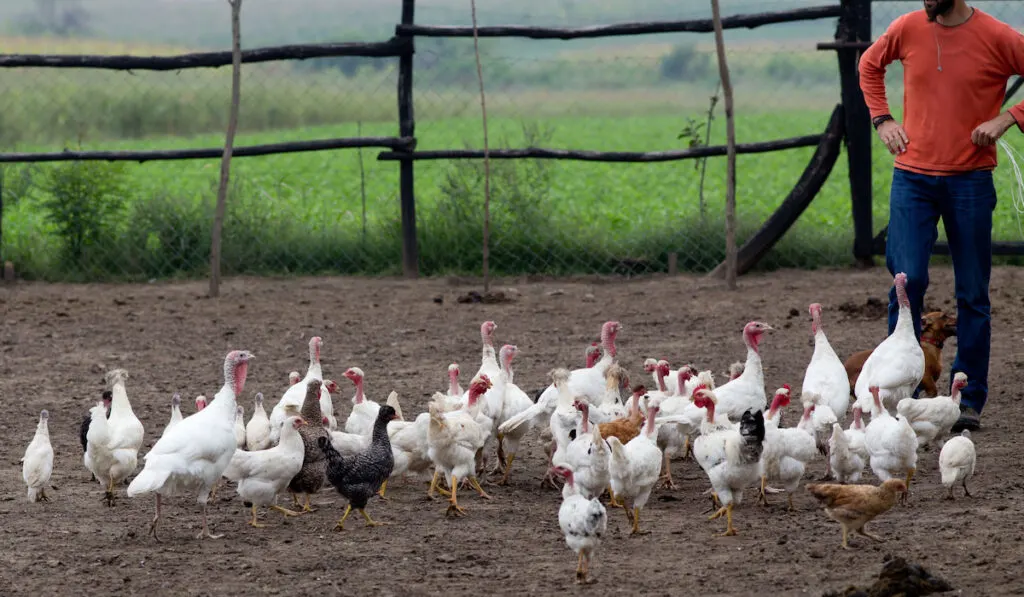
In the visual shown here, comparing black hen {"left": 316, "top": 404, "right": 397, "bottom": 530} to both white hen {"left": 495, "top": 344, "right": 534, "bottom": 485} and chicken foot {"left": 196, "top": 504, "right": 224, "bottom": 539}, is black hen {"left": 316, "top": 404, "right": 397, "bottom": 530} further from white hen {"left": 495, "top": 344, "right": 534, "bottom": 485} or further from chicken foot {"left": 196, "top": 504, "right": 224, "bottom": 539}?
white hen {"left": 495, "top": 344, "right": 534, "bottom": 485}

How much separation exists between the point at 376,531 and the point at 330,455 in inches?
15.7

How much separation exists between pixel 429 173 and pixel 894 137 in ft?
47.8

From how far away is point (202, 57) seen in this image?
40.9ft

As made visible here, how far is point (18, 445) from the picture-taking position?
24.4 ft

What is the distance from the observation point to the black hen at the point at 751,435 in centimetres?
570

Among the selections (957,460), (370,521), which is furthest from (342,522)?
(957,460)

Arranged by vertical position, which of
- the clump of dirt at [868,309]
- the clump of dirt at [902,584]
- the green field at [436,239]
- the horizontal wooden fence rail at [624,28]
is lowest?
the clump of dirt at [902,584]

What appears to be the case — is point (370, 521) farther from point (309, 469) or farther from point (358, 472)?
point (309, 469)

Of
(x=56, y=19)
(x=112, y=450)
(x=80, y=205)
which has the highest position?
→ (x=56, y=19)

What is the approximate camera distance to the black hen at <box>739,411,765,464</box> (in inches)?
224

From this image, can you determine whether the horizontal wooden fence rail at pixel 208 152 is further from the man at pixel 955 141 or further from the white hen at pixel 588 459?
the white hen at pixel 588 459

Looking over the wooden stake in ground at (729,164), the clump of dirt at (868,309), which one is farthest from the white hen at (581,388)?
the wooden stake in ground at (729,164)

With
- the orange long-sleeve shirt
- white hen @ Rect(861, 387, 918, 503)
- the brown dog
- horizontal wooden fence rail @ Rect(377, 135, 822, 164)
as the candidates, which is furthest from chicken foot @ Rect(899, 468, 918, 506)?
horizontal wooden fence rail @ Rect(377, 135, 822, 164)

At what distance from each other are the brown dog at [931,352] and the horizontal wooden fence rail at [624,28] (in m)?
4.83
